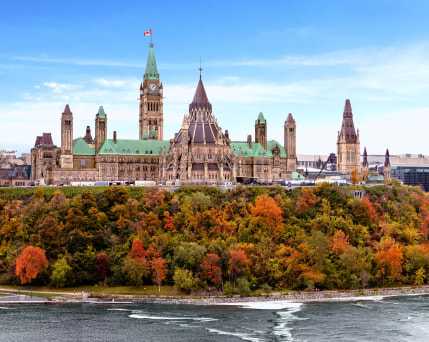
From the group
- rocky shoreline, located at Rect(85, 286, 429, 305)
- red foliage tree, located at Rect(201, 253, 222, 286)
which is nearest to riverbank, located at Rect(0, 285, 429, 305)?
rocky shoreline, located at Rect(85, 286, 429, 305)

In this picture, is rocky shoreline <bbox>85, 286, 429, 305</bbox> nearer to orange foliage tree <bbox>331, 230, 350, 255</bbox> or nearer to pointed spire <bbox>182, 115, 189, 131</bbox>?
orange foliage tree <bbox>331, 230, 350, 255</bbox>

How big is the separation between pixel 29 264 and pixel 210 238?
37801 mm

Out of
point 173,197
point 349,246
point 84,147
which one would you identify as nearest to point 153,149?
point 84,147

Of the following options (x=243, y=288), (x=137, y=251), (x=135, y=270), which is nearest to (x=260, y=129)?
(x=137, y=251)

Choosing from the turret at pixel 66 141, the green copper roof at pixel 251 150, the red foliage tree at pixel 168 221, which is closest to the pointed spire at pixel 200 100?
the green copper roof at pixel 251 150

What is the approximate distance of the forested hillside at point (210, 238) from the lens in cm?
11825

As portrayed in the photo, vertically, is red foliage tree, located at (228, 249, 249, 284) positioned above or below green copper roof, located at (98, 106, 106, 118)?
below

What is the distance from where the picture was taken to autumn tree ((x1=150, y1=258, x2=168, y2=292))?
117m

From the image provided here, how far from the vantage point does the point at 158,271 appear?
117 meters

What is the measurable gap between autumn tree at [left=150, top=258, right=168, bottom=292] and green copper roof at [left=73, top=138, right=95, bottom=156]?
2798 inches

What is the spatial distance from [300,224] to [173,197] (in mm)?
Answer: 31185

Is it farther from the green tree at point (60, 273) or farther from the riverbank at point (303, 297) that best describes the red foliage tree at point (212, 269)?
the green tree at point (60, 273)

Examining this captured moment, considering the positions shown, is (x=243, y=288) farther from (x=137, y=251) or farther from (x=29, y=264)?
(x=29, y=264)

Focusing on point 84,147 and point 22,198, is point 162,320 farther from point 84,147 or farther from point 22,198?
point 84,147
